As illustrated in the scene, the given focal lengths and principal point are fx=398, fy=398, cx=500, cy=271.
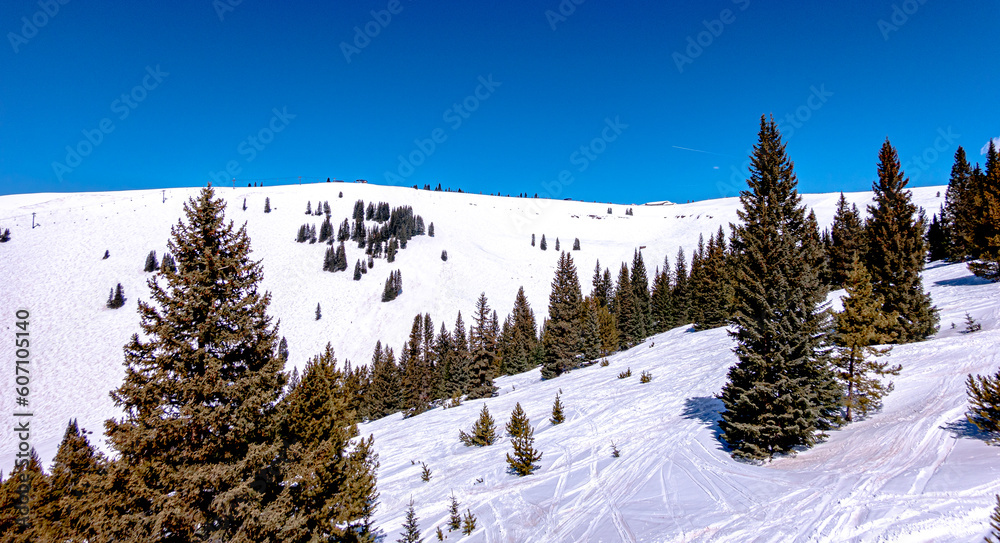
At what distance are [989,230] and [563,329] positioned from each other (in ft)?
96.2

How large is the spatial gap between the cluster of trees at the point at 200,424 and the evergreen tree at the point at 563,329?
3070cm

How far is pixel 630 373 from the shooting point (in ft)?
89.8

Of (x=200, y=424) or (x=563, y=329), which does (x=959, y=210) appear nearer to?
(x=563, y=329)

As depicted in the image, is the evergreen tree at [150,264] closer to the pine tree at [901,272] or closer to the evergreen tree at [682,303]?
the evergreen tree at [682,303]

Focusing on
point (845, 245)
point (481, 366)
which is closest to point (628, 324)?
point (481, 366)

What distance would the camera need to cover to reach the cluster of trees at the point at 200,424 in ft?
23.1

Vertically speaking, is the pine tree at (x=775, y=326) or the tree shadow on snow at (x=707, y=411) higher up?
the pine tree at (x=775, y=326)

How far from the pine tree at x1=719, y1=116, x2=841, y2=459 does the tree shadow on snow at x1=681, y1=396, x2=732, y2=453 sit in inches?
66.1

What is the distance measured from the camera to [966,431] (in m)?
10.3

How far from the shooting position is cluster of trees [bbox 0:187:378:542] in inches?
277

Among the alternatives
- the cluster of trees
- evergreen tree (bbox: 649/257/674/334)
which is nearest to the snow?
the cluster of trees

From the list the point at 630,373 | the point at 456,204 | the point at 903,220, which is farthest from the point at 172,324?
the point at 456,204

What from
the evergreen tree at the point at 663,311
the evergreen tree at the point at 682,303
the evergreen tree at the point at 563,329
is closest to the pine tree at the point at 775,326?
the evergreen tree at the point at 563,329

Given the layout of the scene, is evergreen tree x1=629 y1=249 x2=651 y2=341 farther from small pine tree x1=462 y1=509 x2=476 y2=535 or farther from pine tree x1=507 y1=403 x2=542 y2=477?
small pine tree x1=462 y1=509 x2=476 y2=535
